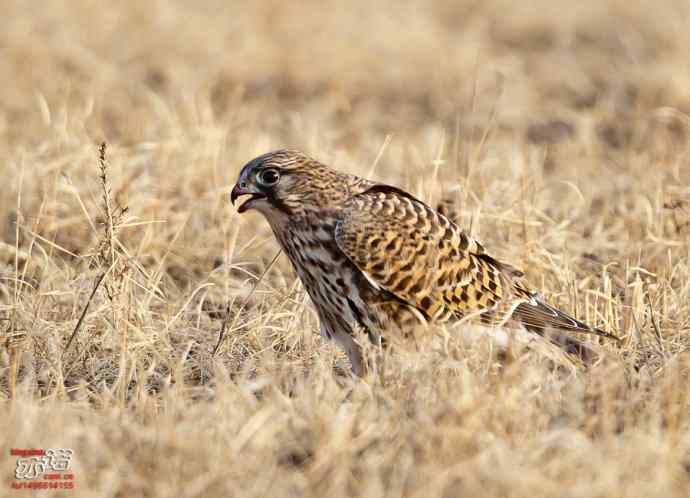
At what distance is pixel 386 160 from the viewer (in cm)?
714

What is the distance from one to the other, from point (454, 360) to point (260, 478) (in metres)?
0.95

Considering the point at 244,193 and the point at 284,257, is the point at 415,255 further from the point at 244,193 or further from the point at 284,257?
the point at 284,257

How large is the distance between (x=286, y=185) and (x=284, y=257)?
4.20 ft

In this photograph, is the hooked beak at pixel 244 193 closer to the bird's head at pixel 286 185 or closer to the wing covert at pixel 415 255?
the bird's head at pixel 286 185

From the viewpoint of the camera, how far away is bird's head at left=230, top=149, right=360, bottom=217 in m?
3.95

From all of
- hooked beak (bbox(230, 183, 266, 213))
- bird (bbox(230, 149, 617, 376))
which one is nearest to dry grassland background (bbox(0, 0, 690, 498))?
bird (bbox(230, 149, 617, 376))

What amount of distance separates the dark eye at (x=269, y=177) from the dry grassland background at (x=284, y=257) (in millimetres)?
576

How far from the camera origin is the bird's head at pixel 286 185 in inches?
155

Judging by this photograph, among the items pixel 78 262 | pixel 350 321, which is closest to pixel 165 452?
pixel 350 321

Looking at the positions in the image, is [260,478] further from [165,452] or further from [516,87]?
[516,87]

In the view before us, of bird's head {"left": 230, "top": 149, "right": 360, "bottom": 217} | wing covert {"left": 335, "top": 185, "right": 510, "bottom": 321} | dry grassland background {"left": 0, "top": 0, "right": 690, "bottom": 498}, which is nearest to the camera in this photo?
dry grassland background {"left": 0, "top": 0, "right": 690, "bottom": 498}

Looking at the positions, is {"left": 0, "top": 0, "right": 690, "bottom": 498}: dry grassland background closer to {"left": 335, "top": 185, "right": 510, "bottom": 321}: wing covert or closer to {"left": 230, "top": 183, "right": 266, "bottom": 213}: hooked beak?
{"left": 335, "top": 185, "right": 510, "bottom": 321}: wing covert

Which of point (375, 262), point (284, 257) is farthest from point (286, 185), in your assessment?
point (284, 257)

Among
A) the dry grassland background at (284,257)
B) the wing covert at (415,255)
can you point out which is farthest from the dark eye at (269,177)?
the dry grassland background at (284,257)
